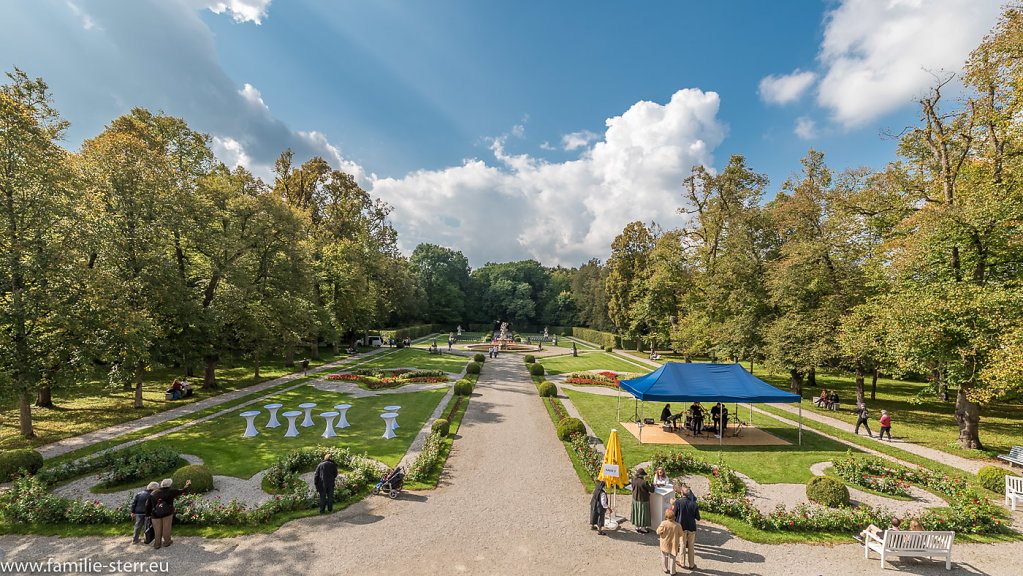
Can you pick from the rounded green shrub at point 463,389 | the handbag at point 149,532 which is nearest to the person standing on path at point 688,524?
the handbag at point 149,532

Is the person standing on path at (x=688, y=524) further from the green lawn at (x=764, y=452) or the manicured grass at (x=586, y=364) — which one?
the manicured grass at (x=586, y=364)

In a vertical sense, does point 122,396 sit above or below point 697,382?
below

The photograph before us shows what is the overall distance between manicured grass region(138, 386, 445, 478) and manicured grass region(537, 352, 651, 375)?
56.0 ft

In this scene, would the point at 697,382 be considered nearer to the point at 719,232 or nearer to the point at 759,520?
the point at 759,520

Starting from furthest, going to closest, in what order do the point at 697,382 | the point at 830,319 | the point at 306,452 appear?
the point at 830,319 → the point at 697,382 → the point at 306,452

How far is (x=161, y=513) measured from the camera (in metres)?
8.05

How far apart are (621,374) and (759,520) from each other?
2301 cm

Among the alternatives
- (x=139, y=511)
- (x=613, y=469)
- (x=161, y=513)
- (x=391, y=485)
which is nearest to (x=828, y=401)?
(x=613, y=469)

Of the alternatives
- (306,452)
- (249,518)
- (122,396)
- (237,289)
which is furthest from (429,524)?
(122,396)

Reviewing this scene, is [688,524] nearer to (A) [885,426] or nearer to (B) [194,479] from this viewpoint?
(B) [194,479]

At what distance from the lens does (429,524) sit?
9156mm

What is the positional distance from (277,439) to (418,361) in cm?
2169

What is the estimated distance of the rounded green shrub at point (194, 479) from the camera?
10.4 m

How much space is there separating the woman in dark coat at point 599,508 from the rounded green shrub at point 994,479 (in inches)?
460
